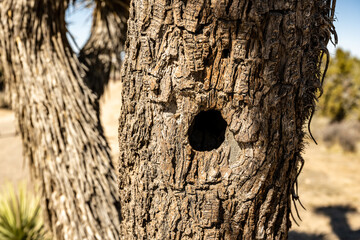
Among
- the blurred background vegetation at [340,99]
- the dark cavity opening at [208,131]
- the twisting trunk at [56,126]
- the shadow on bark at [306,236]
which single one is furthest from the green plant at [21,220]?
the blurred background vegetation at [340,99]

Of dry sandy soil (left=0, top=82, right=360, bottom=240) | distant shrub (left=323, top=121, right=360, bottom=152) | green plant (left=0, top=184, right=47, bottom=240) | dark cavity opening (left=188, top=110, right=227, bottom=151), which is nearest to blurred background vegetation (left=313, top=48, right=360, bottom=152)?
distant shrub (left=323, top=121, right=360, bottom=152)

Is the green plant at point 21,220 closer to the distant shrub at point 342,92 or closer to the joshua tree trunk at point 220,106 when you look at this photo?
the joshua tree trunk at point 220,106

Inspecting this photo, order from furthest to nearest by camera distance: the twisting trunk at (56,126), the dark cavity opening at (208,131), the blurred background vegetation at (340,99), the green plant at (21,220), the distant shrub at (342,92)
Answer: the distant shrub at (342,92), the blurred background vegetation at (340,99), the green plant at (21,220), the twisting trunk at (56,126), the dark cavity opening at (208,131)

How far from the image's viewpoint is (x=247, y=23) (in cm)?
165

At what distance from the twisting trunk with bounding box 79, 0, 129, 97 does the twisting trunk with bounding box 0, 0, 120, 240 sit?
88cm

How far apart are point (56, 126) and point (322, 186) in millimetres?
6894

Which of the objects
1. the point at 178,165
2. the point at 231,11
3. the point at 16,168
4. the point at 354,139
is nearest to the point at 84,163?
the point at 178,165

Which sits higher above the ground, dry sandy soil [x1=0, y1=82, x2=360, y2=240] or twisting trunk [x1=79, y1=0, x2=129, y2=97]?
twisting trunk [x1=79, y1=0, x2=129, y2=97]

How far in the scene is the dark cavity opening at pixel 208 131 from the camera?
2166 mm

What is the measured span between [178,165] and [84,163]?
1511 mm

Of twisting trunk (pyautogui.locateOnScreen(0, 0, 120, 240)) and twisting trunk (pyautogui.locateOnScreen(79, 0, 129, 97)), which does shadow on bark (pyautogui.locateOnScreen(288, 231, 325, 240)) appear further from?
twisting trunk (pyautogui.locateOnScreen(79, 0, 129, 97))

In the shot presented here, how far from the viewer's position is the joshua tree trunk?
169 centimetres

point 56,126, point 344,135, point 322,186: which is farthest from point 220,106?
point 344,135

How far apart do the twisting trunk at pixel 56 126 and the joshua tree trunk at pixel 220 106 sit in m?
1.15
